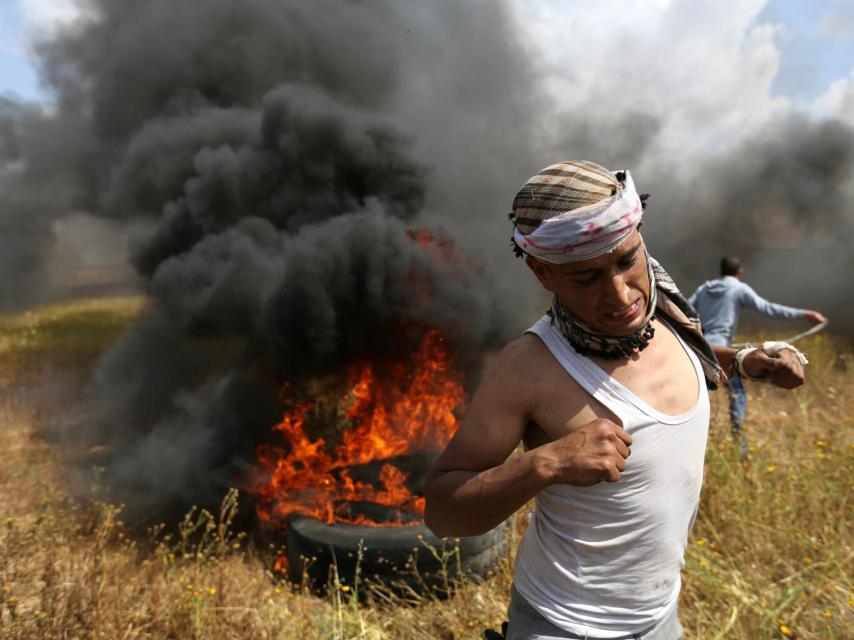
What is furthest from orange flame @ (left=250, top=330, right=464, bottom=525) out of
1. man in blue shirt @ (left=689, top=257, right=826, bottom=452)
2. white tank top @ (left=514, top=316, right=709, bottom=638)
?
white tank top @ (left=514, top=316, right=709, bottom=638)

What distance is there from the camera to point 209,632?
3.20 meters

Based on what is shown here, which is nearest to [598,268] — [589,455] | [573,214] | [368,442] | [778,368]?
[573,214]

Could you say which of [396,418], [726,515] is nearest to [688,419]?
[726,515]

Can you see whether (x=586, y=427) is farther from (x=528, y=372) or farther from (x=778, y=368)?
(x=778, y=368)

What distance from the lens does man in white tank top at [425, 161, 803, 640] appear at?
1447 mm

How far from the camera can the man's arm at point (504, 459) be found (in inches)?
52.6

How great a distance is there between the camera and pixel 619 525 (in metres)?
1.54

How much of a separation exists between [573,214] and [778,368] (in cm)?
95

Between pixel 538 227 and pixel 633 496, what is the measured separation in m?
0.72

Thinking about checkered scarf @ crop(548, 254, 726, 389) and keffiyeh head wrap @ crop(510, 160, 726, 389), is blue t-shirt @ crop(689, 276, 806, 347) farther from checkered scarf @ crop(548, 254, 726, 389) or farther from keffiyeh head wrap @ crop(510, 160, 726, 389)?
keffiyeh head wrap @ crop(510, 160, 726, 389)

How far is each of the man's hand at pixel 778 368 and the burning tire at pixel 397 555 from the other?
2688 mm

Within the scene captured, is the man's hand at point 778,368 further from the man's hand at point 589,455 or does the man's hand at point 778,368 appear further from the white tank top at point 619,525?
the man's hand at point 589,455

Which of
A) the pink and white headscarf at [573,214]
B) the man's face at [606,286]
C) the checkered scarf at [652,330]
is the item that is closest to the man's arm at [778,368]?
the checkered scarf at [652,330]

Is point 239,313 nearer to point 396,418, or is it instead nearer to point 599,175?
point 396,418
